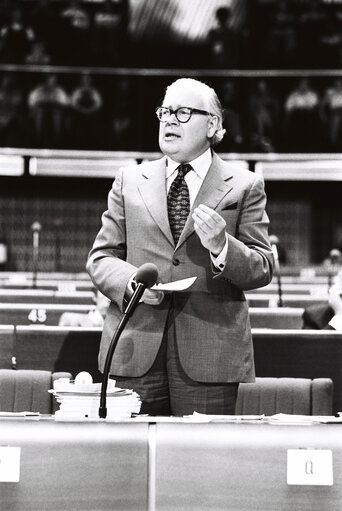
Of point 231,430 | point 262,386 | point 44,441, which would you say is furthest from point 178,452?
point 262,386

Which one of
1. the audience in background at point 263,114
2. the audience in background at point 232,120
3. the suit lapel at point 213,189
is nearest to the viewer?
the suit lapel at point 213,189

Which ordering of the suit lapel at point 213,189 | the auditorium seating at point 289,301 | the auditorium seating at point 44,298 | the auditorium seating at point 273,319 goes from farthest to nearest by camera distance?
the auditorium seating at point 289,301, the auditorium seating at point 44,298, the auditorium seating at point 273,319, the suit lapel at point 213,189

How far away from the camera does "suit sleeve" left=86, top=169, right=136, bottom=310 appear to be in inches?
99.0

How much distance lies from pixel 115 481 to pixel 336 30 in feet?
53.1

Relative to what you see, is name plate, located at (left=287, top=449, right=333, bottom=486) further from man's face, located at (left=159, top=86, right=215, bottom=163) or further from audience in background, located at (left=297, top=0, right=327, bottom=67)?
audience in background, located at (left=297, top=0, right=327, bottom=67)

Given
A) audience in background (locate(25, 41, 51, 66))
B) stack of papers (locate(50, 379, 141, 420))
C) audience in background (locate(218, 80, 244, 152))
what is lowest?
stack of papers (locate(50, 379, 141, 420))

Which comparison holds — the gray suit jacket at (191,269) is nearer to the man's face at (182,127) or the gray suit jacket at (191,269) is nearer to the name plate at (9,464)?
the man's face at (182,127)

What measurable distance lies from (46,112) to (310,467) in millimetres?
15229

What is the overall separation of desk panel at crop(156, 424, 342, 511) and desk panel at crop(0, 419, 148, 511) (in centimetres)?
5

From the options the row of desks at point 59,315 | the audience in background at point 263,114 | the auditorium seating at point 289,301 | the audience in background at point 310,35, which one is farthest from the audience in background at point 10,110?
the row of desks at point 59,315

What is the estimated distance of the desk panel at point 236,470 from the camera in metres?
1.60

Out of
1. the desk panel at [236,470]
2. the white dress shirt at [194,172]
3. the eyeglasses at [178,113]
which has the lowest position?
the desk panel at [236,470]

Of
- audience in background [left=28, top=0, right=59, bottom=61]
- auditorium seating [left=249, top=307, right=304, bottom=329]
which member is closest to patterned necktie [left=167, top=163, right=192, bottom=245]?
auditorium seating [left=249, top=307, right=304, bottom=329]

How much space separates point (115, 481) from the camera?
1.62 metres
